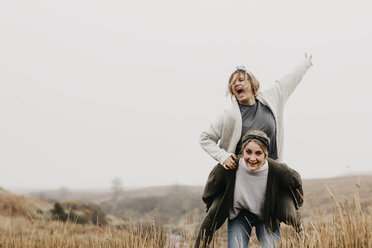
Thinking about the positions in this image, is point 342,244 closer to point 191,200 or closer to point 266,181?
point 266,181

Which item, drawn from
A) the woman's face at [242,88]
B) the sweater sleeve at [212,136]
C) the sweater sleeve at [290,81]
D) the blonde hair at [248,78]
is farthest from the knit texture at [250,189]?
the sweater sleeve at [290,81]

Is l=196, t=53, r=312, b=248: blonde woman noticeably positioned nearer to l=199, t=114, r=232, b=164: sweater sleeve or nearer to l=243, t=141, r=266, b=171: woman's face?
l=199, t=114, r=232, b=164: sweater sleeve

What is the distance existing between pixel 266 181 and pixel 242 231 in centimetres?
52

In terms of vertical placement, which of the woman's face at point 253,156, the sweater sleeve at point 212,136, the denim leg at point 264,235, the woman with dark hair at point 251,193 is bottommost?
the denim leg at point 264,235

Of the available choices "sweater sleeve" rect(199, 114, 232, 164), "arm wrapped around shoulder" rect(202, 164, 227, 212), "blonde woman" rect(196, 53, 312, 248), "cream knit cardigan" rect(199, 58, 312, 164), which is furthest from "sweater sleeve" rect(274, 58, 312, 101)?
"arm wrapped around shoulder" rect(202, 164, 227, 212)

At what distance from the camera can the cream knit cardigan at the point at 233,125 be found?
9.80 ft

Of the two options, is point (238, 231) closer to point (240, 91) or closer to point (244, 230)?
point (244, 230)

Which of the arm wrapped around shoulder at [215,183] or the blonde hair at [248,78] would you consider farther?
the blonde hair at [248,78]

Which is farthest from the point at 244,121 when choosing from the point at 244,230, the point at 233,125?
the point at 244,230

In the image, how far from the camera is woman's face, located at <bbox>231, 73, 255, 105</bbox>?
3.01m

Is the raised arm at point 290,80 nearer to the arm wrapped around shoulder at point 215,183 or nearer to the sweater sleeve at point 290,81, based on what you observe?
the sweater sleeve at point 290,81

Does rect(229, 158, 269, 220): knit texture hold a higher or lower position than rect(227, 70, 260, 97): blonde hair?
lower

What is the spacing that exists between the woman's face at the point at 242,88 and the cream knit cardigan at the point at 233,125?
0.08 m

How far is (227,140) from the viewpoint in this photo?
3.12 m
